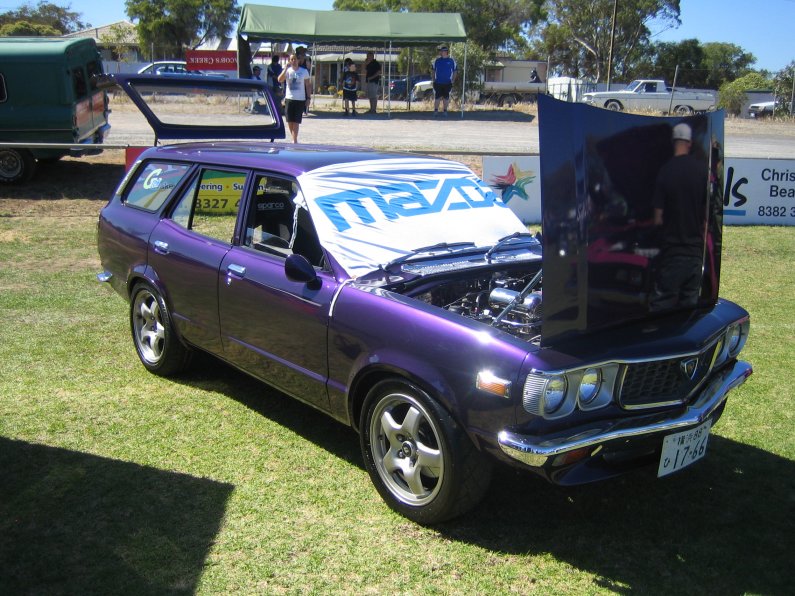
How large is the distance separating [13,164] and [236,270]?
10.4 metres

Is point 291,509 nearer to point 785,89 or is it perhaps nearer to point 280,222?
point 280,222

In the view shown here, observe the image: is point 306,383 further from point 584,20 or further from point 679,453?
point 584,20

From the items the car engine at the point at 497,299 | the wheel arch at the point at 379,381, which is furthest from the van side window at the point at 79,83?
the wheel arch at the point at 379,381

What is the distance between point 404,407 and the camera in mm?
3574

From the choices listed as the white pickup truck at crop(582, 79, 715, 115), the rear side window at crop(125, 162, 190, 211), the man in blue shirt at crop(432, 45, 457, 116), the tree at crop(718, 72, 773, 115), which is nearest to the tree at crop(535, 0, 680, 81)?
the tree at crop(718, 72, 773, 115)

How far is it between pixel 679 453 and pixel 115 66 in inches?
1769

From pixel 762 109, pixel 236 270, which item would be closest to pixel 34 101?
pixel 236 270

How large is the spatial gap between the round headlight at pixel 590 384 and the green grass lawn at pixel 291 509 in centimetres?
67

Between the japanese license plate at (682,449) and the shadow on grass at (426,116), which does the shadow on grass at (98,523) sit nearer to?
the japanese license plate at (682,449)

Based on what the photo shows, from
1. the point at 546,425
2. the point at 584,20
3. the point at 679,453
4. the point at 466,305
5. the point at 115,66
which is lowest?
the point at 679,453

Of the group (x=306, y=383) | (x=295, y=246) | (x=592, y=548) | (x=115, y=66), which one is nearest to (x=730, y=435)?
(x=592, y=548)

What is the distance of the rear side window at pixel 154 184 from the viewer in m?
5.30

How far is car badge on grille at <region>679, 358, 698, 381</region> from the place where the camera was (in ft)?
11.2

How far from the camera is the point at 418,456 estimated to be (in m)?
3.47
